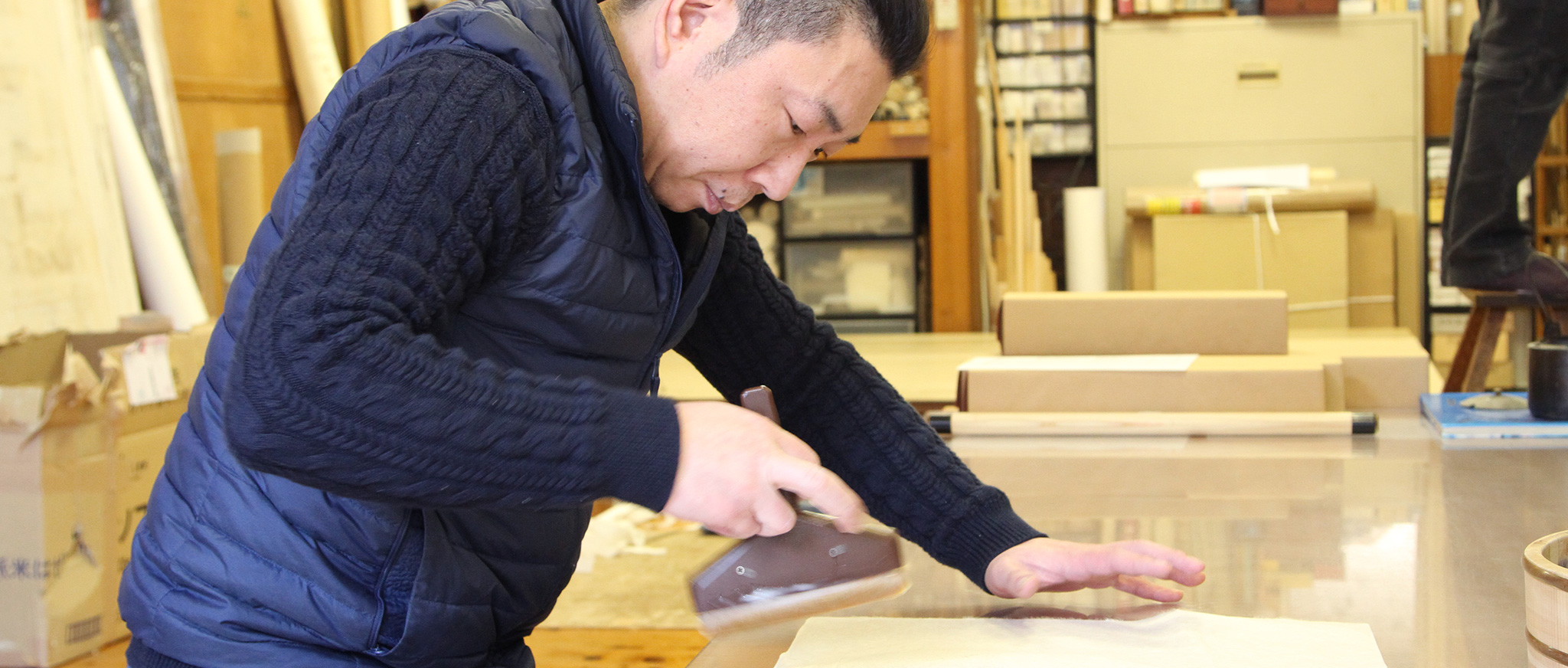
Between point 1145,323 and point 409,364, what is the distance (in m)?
1.63

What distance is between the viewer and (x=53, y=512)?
A: 2.29m

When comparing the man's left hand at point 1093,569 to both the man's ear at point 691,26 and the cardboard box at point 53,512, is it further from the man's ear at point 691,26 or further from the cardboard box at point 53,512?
the cardboard box at point 53,512

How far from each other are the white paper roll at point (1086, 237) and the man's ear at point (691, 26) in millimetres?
3991

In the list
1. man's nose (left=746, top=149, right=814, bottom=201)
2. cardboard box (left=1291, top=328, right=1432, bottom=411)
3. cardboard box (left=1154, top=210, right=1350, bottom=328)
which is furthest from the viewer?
cardboard box (left=1154, top=210, right=1350, bottom=328)

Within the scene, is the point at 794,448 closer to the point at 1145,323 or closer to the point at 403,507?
the point at 403,507

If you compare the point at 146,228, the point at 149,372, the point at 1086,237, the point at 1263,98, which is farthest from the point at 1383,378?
the point at 1263,98

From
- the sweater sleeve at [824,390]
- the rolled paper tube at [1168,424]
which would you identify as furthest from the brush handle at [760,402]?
the rolled paper tube at [1168,424]

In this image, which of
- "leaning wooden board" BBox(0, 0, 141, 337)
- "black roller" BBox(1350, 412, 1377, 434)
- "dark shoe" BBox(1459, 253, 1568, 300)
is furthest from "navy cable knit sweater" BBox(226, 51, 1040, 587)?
"dark shoe" BBox(1459, 253, 1568, 300)

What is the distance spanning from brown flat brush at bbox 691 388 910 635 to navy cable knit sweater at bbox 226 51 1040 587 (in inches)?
7.3

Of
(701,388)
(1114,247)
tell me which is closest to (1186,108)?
(1114,247)

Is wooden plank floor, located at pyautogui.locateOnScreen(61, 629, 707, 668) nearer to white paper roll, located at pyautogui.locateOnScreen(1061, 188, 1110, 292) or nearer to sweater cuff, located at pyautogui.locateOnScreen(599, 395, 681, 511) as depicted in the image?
sweater cuff, located at pyautogui.locateOnScreen(599, 395, 681, 511)

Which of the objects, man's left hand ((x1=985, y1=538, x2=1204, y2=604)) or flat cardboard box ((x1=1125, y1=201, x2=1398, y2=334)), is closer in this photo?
man's left hand ((x1=985, y1=538, x2=1204, y2=604))

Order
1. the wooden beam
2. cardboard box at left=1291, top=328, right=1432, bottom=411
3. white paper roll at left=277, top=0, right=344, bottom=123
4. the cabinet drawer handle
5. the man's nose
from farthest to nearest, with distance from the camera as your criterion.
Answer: the cabinet drawer handle → the wooden beam → white paper roll at left=277, top=0, right=344, bottom=123 → cardboard box at left=1291, top=328, right=1432, bottom=411 → the man's nose

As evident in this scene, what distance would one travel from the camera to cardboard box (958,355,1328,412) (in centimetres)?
178
